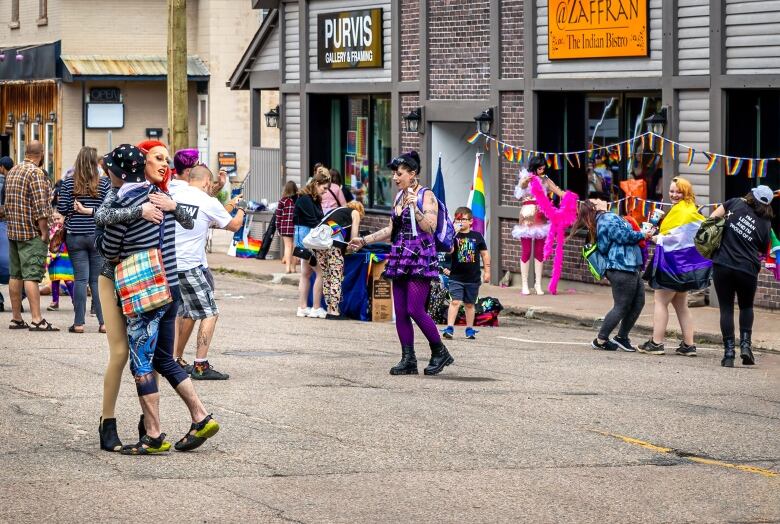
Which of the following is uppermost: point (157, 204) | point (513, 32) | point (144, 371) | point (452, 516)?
point (513, 32)

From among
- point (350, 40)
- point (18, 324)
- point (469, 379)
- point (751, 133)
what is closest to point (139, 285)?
point (469, 379)

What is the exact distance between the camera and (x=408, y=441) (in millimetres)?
9531

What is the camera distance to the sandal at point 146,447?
903 cm

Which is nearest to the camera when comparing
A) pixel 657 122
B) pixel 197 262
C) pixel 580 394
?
pixel 580 394

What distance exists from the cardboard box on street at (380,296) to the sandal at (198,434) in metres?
8.66

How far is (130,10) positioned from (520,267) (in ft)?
64.7

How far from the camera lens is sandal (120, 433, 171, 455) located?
903cm

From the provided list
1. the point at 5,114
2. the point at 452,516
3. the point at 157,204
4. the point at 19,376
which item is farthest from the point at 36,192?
the point at 5,114

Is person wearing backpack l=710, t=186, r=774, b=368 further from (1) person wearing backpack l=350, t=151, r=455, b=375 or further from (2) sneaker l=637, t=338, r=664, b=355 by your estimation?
(1) person wearing backpack l=350, t=151, r=455, b=375

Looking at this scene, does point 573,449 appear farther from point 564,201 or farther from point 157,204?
point 564,201

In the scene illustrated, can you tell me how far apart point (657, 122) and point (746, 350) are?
218 inches

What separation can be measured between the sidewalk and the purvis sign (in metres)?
3.87

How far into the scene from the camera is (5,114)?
45.0m

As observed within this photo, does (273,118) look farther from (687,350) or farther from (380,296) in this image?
(687,350)
